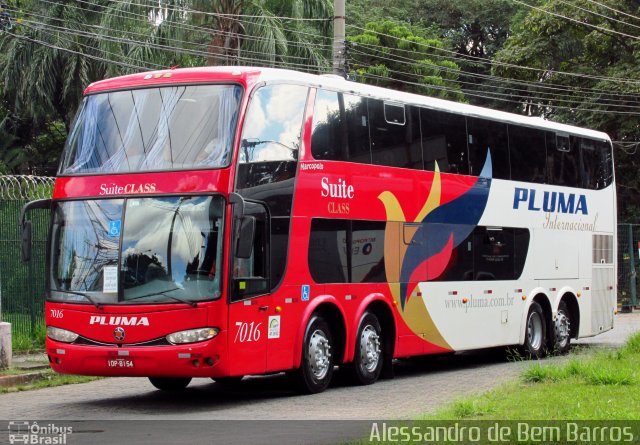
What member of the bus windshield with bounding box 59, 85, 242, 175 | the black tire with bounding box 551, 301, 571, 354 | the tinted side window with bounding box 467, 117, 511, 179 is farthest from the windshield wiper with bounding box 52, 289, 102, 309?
the black tire with bounding box 551, 301, 571, 354

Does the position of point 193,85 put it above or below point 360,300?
above

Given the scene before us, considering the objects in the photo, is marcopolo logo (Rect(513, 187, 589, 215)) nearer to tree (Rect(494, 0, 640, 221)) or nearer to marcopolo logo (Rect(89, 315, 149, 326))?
marcopolo logo (Rect(89, 315, 149, 326))

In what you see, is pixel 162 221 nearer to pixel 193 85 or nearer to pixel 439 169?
pixel 193 85

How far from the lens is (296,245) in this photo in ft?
47.5

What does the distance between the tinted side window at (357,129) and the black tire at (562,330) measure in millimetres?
6809

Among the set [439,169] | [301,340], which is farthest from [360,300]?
[439,169]

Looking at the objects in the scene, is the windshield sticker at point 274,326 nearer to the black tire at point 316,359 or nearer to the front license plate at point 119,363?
the black tire at point 316,359

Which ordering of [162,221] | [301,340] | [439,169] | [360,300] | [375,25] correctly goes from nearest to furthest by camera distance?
[162,221] < [301,340] < [360,300] < [439,169] < [375,25]

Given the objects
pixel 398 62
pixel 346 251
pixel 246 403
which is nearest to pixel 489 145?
pixel 346 251

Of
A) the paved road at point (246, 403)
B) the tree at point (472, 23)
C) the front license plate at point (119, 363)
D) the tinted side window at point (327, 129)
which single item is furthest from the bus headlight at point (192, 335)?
the tree at point (472, 23)

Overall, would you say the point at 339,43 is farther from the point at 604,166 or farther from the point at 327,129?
the point at 327,129

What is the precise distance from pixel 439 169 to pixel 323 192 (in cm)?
343

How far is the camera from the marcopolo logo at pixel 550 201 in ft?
65.7

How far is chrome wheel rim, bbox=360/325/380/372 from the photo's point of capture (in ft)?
52.3
